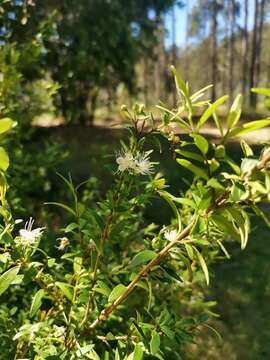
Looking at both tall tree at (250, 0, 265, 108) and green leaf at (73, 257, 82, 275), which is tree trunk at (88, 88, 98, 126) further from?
green leaf at (73, 257, 82, 275)

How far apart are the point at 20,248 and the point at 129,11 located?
39.0 ft

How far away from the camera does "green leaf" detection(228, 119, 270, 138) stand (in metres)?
0.80

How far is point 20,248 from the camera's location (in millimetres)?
1103

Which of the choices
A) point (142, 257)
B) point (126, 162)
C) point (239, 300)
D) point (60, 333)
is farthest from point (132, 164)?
point (239, 300)

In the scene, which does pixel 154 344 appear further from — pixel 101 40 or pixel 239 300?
pixel 101 40

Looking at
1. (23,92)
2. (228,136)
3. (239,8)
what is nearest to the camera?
(228,136)

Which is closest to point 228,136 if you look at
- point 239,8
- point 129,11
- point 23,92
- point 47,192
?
point 47,192

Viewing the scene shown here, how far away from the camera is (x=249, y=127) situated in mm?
814

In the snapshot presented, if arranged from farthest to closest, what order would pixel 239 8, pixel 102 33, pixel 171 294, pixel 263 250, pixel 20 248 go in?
pixel 239 8 < pixel 102 33 < pixel 263 250 < pixel 171 294 < pixel 20 248

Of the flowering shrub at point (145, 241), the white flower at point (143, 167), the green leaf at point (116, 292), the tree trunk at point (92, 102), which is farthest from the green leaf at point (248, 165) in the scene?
the tree trunk at point (92, 102)

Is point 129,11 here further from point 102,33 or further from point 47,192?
point 47,192

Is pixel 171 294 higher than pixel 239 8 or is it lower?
lower

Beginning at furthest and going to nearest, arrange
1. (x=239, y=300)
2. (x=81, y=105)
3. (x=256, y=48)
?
(x=256, y=48), (x=81, y=105), (x=239, y=300)

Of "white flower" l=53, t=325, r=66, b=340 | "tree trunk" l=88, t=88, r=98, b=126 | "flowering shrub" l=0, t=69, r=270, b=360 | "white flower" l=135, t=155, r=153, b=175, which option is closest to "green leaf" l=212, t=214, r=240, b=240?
"flowering shrub" l=0, t=69, r=270, b=360
